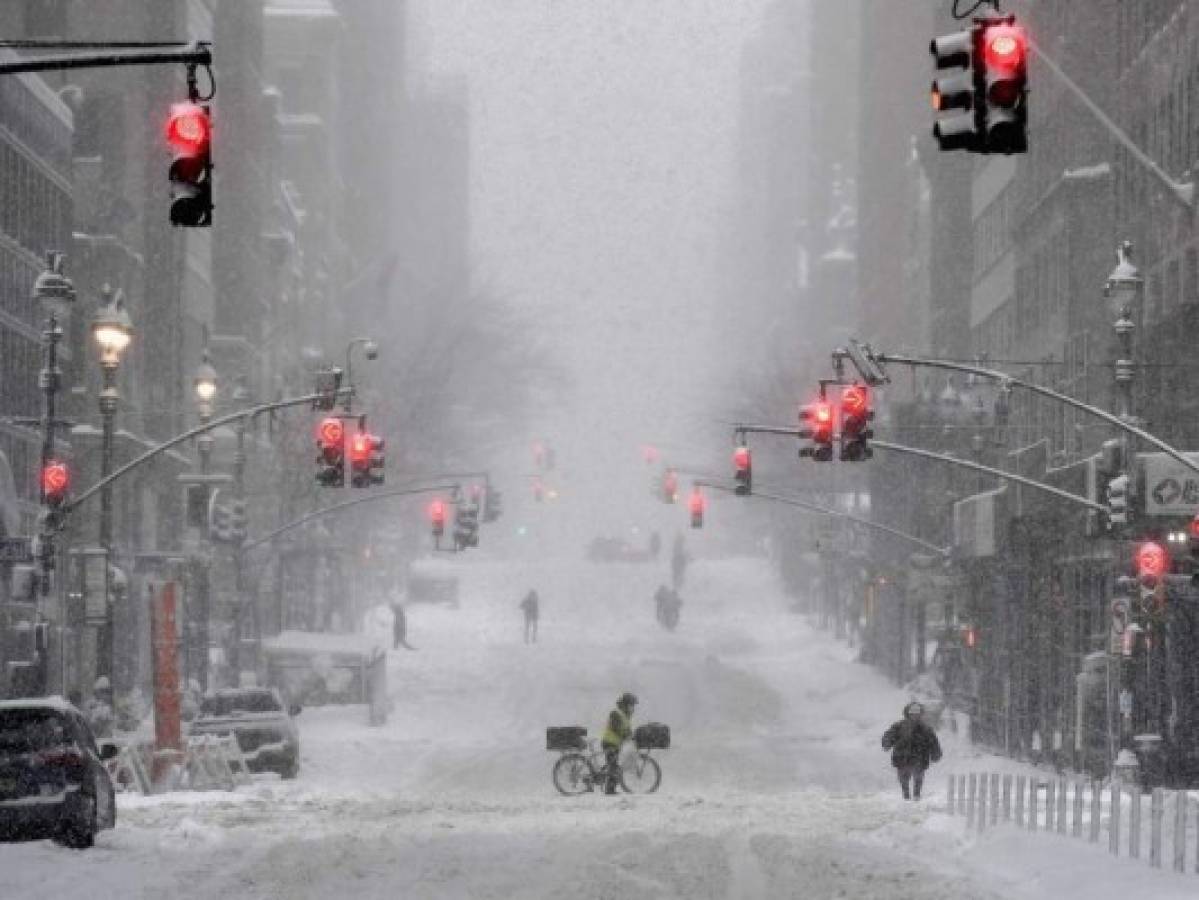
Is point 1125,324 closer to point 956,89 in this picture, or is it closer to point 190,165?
point 190,165

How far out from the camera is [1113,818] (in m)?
28.7

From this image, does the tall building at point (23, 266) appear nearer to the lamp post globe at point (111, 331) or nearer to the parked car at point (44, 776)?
the lamp post globe at point (111, 331)

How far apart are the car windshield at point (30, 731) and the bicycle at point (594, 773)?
55.1ft

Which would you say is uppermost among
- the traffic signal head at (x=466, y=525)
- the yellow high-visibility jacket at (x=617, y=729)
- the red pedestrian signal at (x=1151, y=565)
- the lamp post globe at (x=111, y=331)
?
the lamp post globe at (x=111, y=331)

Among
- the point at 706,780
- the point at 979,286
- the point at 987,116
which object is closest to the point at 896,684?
the point at 979,286

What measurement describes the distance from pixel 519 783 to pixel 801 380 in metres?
70.4

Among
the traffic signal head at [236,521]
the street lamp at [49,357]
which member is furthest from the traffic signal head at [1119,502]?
the traffic signal head at [236,521]

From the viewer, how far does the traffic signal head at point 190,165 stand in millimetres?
19031

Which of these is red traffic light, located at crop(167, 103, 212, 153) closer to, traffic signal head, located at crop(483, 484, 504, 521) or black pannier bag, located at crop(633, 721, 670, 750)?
black pannier bag, located at crop(633, 721, 670, 750)

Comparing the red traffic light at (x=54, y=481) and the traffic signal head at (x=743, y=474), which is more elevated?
the traffic signal head at (x=743, y=474)

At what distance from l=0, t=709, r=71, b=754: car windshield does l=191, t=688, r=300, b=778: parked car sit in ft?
66.3

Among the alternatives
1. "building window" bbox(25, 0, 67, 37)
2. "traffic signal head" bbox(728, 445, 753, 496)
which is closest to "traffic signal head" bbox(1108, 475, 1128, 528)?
"traffic signal head" bbox(728, 445, 753, 496)

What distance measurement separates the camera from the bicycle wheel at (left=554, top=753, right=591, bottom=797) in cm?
4631

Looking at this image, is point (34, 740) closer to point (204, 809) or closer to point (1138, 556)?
Answer: point (204, 809)
